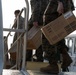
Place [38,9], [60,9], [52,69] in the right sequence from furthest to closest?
[38,9]
[52,69]
[60,9]

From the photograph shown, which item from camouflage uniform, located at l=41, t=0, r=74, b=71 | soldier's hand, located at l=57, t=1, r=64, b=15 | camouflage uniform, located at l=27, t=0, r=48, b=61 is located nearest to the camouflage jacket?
camouflage uniform, located at l=27, t=0, r=48, b=61

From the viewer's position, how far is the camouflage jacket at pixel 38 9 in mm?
4370

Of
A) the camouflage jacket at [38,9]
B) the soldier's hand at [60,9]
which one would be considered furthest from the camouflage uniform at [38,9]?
the soldier's hand at [60,9]

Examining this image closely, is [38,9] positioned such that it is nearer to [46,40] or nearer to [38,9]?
[38,9]

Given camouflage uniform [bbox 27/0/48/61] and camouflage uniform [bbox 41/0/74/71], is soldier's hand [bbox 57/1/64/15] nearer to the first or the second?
camouflage uniform [bbox 41/0/74/71]

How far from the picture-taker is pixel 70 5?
3541mm

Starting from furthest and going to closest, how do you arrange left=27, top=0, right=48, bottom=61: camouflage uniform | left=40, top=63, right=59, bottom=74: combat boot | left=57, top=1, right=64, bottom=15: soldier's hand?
left=27, top=0, right=48, bottom=61: camouflage uniform < left=40, top=63, right=59, bottom=74: combat boot < left=57, top=1, right=64, bottom=15: soldier's hand

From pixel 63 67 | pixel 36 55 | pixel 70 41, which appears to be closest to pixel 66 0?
pixel 63 67

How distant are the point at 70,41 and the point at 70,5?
7551 mm

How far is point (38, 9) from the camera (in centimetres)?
441

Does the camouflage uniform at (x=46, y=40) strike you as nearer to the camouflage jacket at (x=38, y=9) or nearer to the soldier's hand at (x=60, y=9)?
the soldier's hand at (x=60, y=9)

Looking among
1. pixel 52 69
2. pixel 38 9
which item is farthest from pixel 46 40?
pixel 38 9

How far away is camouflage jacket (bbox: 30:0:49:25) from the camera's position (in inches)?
172

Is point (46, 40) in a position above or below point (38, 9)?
below
